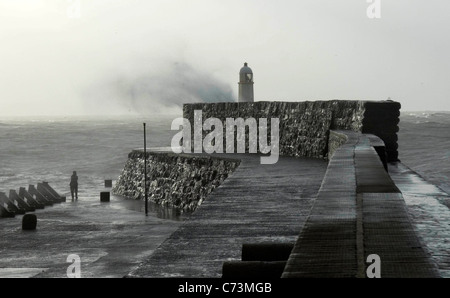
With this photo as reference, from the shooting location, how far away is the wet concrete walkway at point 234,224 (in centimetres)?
628

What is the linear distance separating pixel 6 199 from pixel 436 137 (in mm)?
72538

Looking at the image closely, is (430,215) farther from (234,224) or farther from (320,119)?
(320,119)

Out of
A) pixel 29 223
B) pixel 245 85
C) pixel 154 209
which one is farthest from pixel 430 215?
pixel 245 85

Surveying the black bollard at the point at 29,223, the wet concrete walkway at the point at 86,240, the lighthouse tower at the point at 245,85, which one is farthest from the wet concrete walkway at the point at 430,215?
the lighthouse tower at the point at 245,85

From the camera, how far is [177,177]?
24.6 metres

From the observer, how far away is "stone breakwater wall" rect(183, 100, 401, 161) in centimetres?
1864

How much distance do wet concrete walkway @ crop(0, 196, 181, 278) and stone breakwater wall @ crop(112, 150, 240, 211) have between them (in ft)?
2.63

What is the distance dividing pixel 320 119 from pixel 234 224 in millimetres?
12488

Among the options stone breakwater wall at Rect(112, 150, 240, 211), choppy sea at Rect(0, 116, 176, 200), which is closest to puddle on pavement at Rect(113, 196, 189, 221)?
stone breakwater wall at Rect(112, 150, 240, 211)

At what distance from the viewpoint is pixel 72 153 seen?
A: 290 feet

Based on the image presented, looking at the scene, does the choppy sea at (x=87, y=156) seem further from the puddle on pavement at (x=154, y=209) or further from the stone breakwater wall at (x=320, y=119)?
the stone breakwater wall at (x=320, y=119)

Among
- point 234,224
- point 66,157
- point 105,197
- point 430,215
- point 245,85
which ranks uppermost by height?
point 245,85
